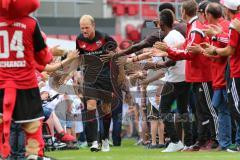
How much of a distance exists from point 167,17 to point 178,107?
1565mm

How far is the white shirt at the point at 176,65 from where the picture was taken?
14.6 m

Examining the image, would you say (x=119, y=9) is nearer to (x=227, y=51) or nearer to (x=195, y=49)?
(x=195, y=49)

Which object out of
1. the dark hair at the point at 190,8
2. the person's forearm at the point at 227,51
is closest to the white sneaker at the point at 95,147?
the dark hair at the point at 190,8

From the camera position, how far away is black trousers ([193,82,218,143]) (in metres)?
14.4

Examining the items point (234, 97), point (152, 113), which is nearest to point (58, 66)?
point (234, 97)

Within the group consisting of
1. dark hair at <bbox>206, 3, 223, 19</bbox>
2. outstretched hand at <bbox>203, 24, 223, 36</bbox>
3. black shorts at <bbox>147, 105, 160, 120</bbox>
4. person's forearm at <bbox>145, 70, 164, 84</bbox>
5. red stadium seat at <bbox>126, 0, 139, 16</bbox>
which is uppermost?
red stadium seat at <bbox>126, 0, 139, 16</bbox>

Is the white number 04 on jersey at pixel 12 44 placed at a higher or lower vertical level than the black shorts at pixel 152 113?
higher

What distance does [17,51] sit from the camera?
403 inches

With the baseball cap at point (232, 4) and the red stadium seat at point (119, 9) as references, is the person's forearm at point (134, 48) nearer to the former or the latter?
the baseball cap at point (232, 4)

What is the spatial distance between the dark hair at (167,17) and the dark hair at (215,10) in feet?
2.85

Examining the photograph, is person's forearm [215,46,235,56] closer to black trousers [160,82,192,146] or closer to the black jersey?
black trousers [160,82,192,146]

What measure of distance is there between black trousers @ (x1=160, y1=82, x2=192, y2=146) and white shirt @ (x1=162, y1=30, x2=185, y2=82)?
102mm

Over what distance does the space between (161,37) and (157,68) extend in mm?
563

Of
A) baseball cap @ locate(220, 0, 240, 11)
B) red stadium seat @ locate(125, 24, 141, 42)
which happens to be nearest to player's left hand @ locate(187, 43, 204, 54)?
baseball cap @ locate(220, 0, 240, 11)
